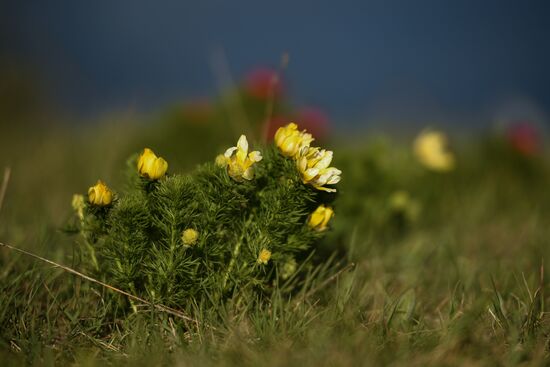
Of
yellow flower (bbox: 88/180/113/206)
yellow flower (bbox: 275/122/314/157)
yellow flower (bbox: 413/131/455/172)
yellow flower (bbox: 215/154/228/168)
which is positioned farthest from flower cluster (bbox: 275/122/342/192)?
yellow flower (bbox: 413/131/455/172)

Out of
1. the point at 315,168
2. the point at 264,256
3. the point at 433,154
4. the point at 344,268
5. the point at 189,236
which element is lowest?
the point at 433,154

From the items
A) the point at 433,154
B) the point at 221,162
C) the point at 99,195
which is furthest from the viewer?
the point at 433,154

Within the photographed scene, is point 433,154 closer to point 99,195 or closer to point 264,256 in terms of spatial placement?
point 264,256

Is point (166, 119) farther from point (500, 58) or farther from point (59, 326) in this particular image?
point (500, 58)

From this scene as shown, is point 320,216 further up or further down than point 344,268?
further up

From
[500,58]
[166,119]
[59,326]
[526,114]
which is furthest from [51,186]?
[500,58]

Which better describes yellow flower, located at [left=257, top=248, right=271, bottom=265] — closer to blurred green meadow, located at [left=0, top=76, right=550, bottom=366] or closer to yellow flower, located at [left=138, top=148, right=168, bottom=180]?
blurred green meadow, located at [left=0, top=76, right=550, bottom=366]

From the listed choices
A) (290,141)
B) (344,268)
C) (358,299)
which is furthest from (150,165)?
(358,299)
